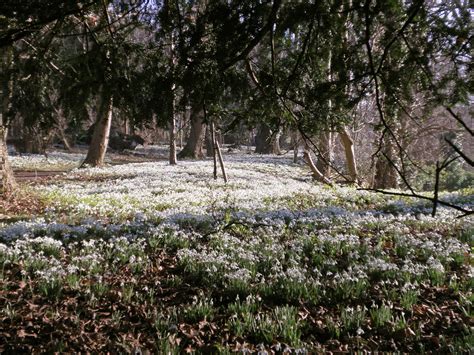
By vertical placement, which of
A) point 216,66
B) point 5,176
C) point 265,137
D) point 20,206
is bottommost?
point 20,206

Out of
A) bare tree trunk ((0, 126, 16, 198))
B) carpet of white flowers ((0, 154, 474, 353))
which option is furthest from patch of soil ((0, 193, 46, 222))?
carpet of white flowers ((0, 154, 474, 353))

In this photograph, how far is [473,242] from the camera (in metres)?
6.12

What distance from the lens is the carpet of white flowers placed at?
3.63 m

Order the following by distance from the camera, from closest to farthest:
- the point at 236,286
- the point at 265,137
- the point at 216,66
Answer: the point at 216,66 < the point at 236,286 < the point at 265,137

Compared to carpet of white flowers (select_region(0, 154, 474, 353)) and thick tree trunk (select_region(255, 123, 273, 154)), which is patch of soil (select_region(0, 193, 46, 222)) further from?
thick tree trunk (select_region(255, 123, 273, 154))

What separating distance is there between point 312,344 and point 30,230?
5083 mm

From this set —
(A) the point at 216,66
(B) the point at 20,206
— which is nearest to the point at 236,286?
(A) the point at 216,66

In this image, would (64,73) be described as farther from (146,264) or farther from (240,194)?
(240,194)

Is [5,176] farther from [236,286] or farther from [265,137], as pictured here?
[265,137]

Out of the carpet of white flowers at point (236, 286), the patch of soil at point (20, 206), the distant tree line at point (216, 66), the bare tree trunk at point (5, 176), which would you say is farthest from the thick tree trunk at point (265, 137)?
the bare tree trunk at point (5, 176)

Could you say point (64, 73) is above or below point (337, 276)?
above

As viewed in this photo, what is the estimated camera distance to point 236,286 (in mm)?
4508

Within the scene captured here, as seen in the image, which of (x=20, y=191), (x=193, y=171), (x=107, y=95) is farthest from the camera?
(x=193, y=171)

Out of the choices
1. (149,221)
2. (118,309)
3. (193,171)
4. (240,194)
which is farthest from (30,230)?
(193,171)
